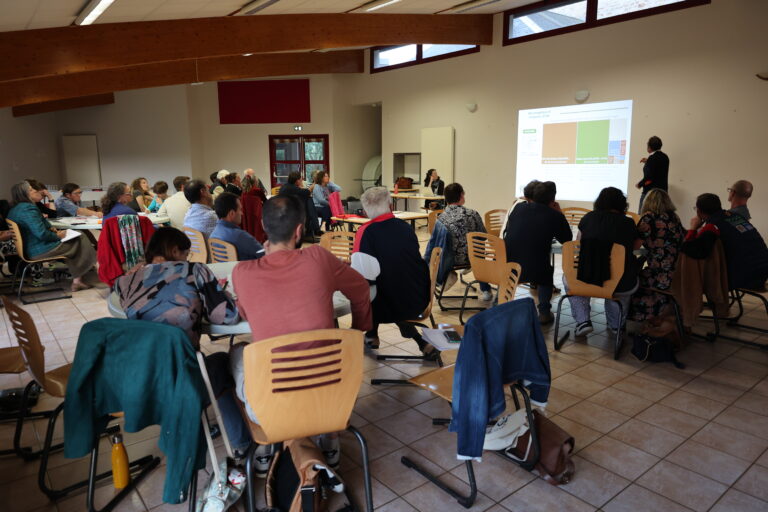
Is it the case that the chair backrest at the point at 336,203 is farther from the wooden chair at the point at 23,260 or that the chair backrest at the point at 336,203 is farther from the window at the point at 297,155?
the window at the point at 297,155

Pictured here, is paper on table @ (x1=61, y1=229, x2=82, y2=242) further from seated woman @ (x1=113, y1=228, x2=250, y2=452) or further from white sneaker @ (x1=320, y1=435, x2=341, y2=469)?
white sneaker @ (x1=320, y1=435, x2=341, y2=469)

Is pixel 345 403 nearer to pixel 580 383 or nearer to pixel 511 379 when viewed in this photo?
pixel 511 379

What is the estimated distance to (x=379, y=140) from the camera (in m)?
13.6

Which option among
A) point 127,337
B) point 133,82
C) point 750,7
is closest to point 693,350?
point 127,337

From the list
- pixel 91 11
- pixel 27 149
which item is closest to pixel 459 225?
pixel 91 11

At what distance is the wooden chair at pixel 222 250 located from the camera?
3.92 meters

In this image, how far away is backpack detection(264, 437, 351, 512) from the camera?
1974mm

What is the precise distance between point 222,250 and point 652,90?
21.0 ft

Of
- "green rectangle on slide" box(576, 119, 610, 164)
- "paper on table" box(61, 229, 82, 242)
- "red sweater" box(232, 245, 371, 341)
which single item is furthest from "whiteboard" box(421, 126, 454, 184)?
"red sweater" box(232, 245, 371, 341)

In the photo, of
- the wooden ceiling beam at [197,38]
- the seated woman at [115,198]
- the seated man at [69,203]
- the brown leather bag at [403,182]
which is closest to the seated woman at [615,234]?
the seated woman at [115,198]

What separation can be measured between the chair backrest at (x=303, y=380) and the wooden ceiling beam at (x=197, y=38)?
579 centimetres

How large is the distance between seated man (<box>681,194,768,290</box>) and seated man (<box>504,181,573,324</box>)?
0.94 meters

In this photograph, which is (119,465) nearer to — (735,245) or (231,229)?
(231,229)

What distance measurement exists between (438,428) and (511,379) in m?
0.81
